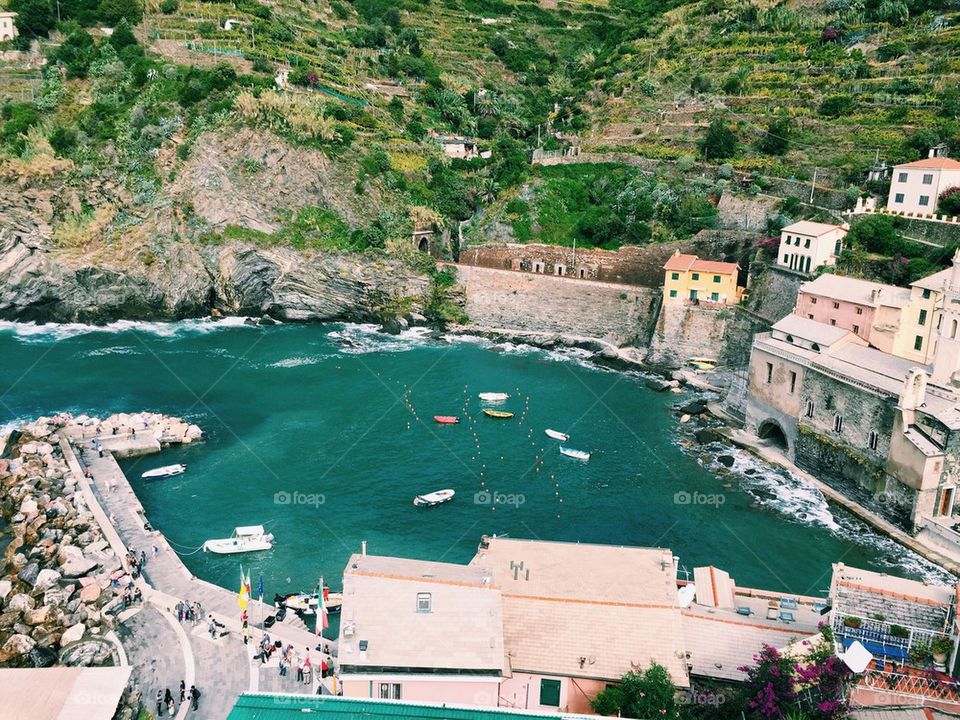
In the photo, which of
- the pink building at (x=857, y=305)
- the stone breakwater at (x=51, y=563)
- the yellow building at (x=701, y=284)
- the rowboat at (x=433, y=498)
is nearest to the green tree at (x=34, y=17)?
the stone breakwater at (x=51, y=563)

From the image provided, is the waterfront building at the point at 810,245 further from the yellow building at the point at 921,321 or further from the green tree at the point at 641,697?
the green tree at the point at 641,697

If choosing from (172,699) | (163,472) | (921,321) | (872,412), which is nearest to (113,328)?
(163,472)

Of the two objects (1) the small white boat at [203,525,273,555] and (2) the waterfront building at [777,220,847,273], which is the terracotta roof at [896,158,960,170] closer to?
(2) the waterfront building at [777,220,847,273]

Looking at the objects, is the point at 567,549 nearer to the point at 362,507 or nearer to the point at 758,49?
the point at 362,507

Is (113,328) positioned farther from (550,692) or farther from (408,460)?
(550,692)

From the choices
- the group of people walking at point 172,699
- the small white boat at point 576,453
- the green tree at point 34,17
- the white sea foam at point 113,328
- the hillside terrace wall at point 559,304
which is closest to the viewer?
the group of people walking at point 172,699

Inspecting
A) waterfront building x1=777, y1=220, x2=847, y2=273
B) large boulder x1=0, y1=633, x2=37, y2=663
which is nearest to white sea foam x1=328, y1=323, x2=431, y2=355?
waterfront building x1=777, y1=220, x2=847, y2=273

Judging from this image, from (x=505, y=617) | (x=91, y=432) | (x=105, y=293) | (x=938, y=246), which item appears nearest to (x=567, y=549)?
(x=505, y=617)
